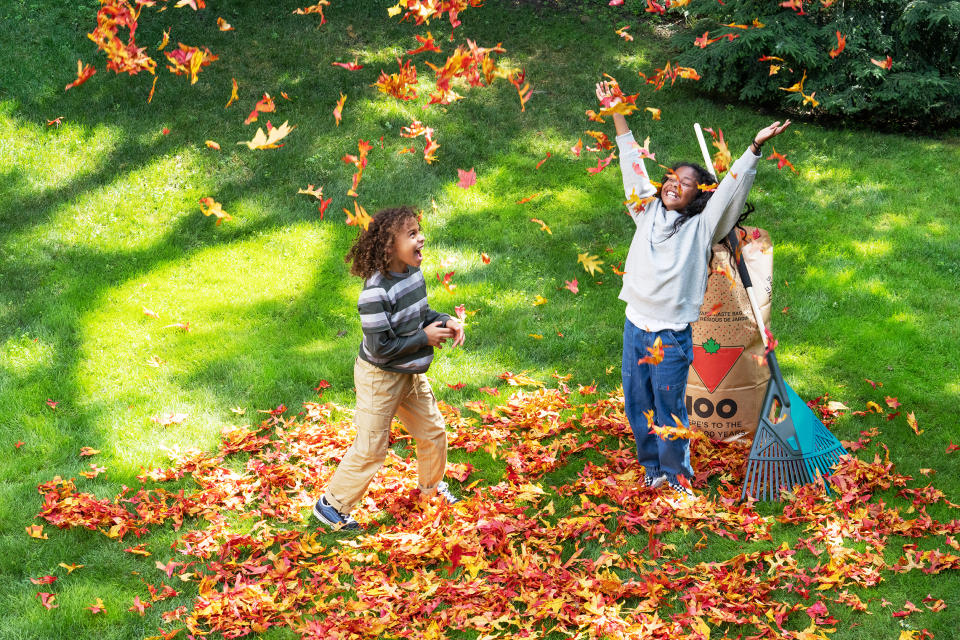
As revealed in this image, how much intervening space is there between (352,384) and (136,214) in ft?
10.0

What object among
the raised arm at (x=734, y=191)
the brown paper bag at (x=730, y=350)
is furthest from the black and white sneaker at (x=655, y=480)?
the raised arm at (x=734, y=191)

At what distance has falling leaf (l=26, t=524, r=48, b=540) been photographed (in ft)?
13.1

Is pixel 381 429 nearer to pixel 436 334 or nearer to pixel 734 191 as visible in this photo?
pixel 436 334

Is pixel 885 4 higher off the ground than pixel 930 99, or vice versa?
pixel 885 4

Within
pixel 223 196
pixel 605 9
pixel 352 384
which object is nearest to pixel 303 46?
pixel 223 196

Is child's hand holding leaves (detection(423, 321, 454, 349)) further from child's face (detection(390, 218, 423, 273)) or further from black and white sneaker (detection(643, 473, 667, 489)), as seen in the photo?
black and white sneaker (detection(643, 473, 667, 489))

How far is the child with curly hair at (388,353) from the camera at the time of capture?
372 cm

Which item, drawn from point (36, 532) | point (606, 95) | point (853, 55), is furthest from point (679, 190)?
point (853, 55)

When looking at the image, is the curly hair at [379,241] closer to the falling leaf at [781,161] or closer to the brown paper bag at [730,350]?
the brown paper bag at [730,350]

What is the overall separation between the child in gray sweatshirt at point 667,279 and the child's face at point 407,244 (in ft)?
3.43

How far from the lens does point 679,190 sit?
3.92m

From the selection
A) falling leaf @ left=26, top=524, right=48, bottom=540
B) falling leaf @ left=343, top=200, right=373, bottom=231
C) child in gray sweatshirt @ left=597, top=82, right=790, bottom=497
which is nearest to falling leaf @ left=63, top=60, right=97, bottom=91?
falling leaf @ left=343, top=200, right=373, bottom=231

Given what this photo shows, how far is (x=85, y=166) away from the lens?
758 cm

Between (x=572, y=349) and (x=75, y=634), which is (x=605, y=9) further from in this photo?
(x=75, y=634)
